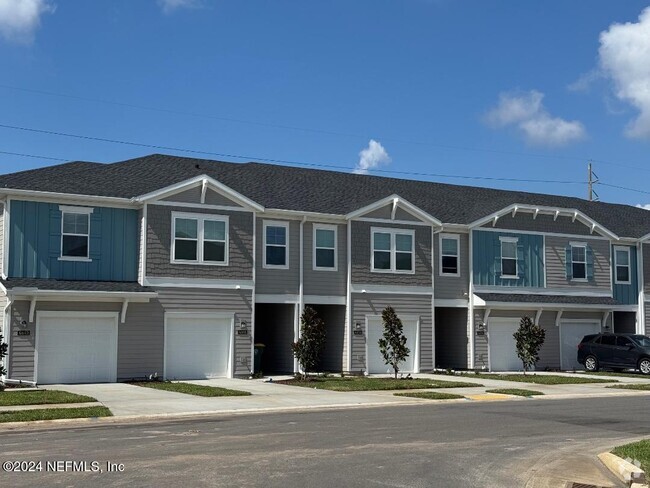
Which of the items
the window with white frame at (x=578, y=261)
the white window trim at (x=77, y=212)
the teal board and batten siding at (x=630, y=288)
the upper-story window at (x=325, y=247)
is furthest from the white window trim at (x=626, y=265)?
the white window trim at (x=77, y=212)

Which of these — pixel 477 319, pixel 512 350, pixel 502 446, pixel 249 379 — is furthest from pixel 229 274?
pixel 502 446

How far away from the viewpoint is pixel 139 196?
Answer: 2739 centimetres

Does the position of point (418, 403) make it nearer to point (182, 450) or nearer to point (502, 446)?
point (502, 446)

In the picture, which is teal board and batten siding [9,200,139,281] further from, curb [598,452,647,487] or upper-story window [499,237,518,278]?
curb [598,452,647,487]

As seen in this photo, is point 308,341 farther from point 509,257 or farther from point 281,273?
point 509,257

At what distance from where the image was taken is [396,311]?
106ft

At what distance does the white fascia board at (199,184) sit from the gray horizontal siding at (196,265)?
1.27ft

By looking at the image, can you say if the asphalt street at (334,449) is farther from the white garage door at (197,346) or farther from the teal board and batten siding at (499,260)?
the teal board and batten siding at (499,260)

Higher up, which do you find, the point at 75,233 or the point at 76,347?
the point at 75,233

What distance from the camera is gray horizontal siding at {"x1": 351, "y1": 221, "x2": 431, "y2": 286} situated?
105 ft

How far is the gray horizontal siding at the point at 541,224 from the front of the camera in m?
36.0

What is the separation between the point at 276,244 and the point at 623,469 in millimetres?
20355

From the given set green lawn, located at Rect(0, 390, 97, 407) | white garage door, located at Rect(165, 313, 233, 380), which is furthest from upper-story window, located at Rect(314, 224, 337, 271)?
green lawn, located at Rect(0, 390, 97, 407)

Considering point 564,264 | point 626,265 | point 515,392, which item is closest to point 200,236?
point 515,392
